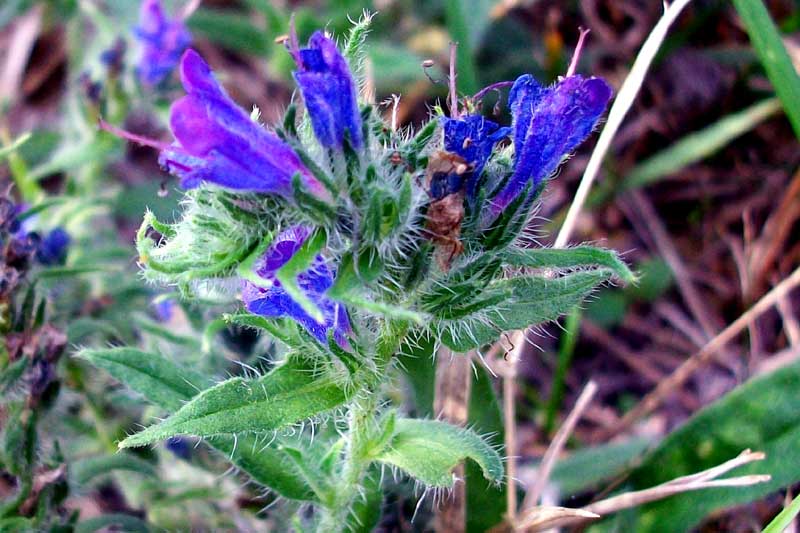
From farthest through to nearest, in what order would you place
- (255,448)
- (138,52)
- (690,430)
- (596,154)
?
(138,52) → (690,430) → (596,154) → (255,448)

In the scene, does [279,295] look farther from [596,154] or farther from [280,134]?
[596,154]

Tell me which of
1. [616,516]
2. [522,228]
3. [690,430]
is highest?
[522,228]

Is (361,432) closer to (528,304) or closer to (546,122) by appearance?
(528,304)

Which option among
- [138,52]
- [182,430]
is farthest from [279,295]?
[138,52]

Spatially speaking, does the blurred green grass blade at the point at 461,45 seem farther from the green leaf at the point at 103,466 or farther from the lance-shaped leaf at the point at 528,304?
the green leaf at the point at 103,466

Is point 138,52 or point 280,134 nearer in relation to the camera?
point 280,134

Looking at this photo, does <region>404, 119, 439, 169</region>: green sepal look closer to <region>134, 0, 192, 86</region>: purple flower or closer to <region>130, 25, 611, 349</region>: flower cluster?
<region>130, 25, 611, 349</region>: flower cluster

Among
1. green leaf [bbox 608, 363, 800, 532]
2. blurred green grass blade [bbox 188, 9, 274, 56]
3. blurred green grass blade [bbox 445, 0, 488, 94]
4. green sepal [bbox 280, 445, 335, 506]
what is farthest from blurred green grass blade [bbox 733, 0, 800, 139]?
blurred green grass blade [bbox 188, 9, 274, 56]

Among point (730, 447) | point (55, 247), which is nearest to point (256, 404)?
point (55, 247)
